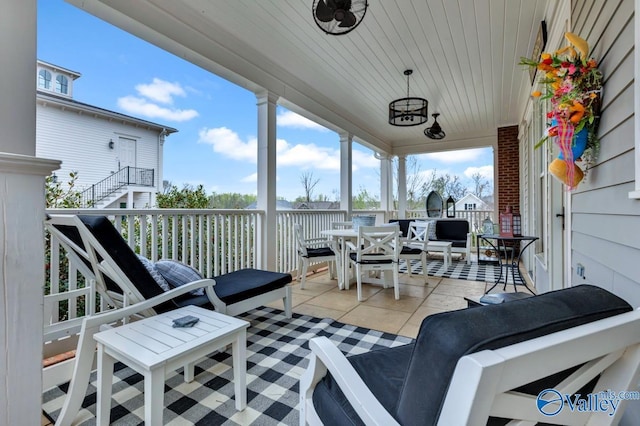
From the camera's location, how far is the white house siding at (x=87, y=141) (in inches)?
142

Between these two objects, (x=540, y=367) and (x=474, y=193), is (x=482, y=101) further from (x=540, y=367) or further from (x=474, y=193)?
(x=540, y=367)

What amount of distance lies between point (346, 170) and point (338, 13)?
3.51 meters

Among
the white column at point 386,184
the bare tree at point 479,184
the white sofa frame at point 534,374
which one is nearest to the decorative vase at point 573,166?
the white sofa frame at point 534,374

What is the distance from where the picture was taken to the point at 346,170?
552cm

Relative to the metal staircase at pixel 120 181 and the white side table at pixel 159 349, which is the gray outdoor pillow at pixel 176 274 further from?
the metal staircase at pixel 120 181

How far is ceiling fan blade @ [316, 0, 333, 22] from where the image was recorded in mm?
2078

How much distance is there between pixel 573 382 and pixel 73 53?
4787 mm

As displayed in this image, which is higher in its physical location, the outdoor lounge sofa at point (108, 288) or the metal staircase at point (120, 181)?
the metal staircase at point (120, 181)

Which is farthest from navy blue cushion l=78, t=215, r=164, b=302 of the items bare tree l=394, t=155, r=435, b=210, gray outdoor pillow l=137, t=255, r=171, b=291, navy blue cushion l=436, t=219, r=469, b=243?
bare tree l=394, t=155, r=435, b=210

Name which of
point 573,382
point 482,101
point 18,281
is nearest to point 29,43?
point 18,281

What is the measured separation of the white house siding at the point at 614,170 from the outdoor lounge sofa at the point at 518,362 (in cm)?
52

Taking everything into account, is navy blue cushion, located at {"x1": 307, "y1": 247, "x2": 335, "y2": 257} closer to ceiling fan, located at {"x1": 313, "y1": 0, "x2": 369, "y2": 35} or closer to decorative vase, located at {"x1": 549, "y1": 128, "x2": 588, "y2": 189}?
ceiling fan, located at {"x1": 313, "y1": 0, "x2": 369, "y2": 35}

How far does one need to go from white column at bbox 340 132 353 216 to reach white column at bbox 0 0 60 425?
4.74 metres

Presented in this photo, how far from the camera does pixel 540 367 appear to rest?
0.52 metres
